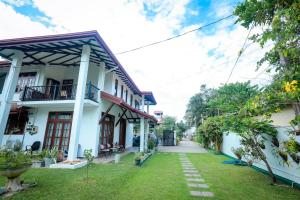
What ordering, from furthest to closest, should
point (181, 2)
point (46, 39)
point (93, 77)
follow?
point (93, 77)
point (46, 39)
point (181, 2)

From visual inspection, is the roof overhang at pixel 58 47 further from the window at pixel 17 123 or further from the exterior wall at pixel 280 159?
the exterior wall at pixel 280 159

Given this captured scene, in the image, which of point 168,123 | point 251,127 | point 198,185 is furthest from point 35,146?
point 168,123

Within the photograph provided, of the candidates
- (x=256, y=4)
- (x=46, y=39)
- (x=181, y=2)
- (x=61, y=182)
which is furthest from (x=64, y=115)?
(x=256, y=4)

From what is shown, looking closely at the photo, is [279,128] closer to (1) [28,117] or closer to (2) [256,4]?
(2) [256,4]

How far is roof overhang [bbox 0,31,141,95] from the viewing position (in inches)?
316

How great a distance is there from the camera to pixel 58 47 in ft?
29.7

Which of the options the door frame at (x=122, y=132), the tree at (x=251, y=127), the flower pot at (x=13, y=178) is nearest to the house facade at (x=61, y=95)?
the door frame at (x=122, y=132)

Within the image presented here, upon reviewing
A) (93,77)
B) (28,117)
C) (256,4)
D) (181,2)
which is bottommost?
(28,117)

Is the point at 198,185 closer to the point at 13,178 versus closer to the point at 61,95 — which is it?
the point at 13,178

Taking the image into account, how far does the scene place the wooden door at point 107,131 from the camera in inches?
424

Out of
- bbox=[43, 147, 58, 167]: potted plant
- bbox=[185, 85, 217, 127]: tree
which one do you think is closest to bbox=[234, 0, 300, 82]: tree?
bbox=[43, 147, 58, 167]: potted plant

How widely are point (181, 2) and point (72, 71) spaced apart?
31.6 ft

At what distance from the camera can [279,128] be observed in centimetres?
566

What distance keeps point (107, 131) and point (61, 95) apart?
3.85 m
